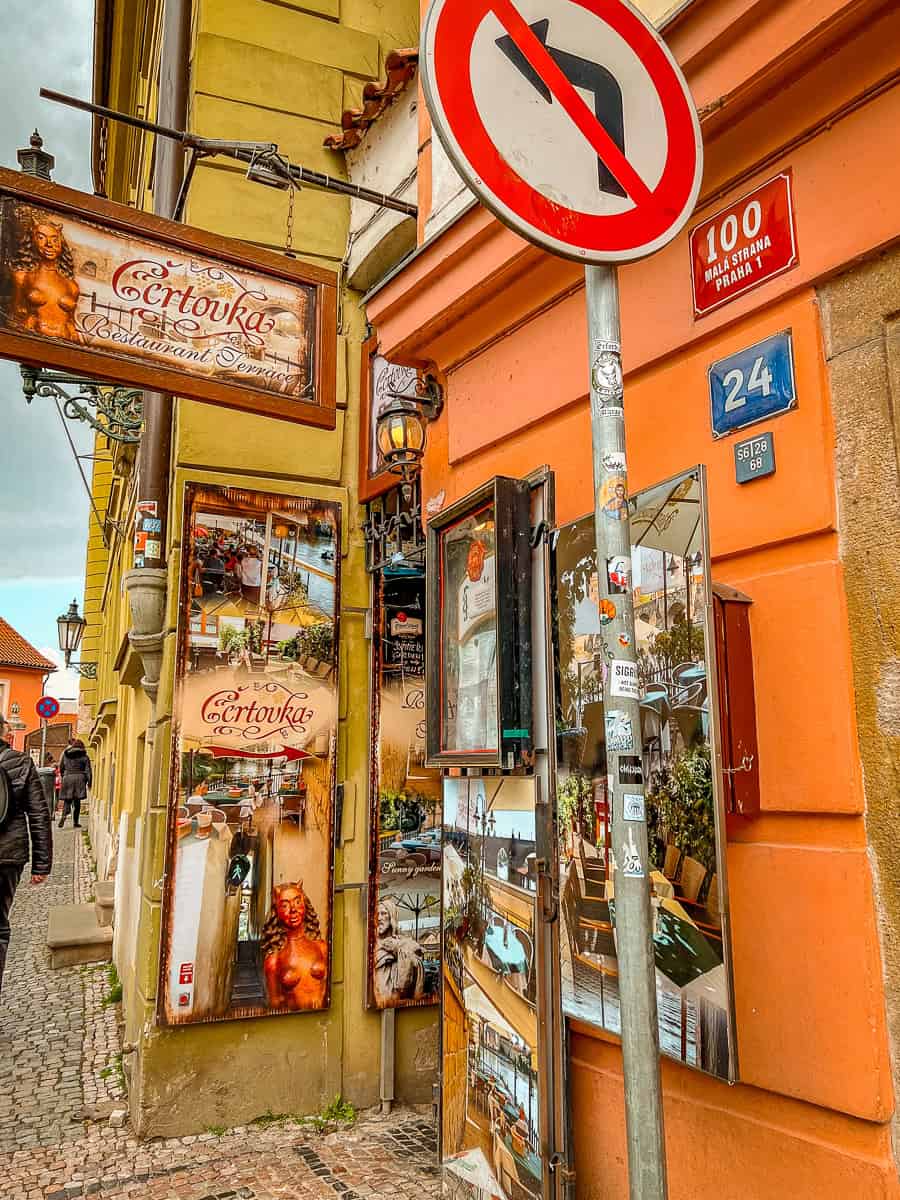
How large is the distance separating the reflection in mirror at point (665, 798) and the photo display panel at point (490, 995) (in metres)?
0.21

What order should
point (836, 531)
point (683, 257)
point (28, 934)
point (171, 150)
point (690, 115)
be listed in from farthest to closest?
point (28, 934), point (171, 150), point (683, 257), point (836, 531), point (690, 115)

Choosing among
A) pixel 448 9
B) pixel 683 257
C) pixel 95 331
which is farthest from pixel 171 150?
pixel 448 9

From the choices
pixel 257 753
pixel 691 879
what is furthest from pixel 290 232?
pixel 691 879

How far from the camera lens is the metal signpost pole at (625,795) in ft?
5.10

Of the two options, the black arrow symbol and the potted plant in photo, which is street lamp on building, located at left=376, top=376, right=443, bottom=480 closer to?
A: the potted plant in photo

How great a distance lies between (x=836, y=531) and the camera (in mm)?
2295

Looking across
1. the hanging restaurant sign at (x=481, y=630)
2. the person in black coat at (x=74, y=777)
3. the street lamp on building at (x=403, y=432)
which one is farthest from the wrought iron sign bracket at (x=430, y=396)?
the person in black coat at (x=74, y=777)

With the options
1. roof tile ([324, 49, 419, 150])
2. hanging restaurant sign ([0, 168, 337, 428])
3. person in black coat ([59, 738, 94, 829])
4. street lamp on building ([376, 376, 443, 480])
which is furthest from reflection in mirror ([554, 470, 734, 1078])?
person in black coat ([59, 738, 94, 829])

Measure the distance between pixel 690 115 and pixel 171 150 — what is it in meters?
5.12

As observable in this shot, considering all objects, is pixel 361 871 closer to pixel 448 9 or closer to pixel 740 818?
pixel 740 818

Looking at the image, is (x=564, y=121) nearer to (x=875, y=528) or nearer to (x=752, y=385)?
(x=752, y=385)

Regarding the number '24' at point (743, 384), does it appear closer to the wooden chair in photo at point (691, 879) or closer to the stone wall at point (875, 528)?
the stone wall at point (875, 528)

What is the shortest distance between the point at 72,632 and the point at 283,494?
16.9m

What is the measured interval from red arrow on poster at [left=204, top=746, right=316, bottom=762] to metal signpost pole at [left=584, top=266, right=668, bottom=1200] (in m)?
3.73
